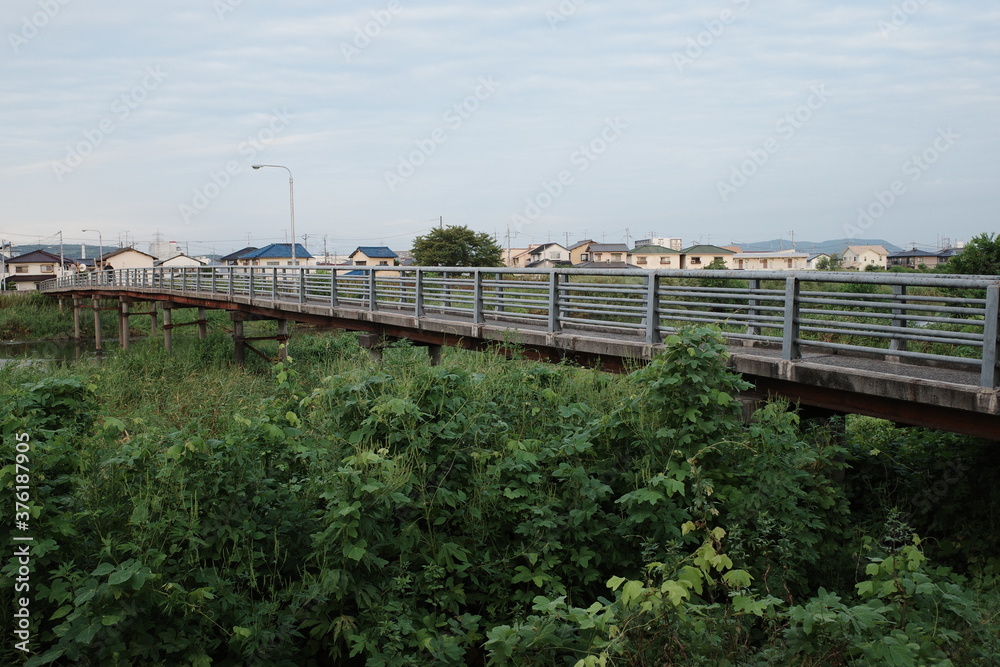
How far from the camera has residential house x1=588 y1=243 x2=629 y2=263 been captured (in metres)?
80.5

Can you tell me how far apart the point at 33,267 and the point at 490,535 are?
97716 millimetres

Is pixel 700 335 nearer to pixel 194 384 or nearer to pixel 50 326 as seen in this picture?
pixel 194 384

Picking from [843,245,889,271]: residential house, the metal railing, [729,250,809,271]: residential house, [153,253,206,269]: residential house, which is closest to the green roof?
[729,250,809,271]: residential house

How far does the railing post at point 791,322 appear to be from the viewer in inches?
268

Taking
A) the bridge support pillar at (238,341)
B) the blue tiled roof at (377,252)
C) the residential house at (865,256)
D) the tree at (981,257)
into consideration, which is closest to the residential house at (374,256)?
the blue tiled roof at (377,252)

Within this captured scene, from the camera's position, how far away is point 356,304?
1905cm

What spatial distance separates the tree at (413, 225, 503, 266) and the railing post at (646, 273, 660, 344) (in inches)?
1705

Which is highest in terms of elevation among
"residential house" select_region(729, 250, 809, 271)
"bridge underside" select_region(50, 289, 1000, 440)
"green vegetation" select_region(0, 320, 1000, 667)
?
"residential house" select_region(729, 250, 809, 271)

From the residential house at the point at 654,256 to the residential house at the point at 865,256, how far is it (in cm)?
2015

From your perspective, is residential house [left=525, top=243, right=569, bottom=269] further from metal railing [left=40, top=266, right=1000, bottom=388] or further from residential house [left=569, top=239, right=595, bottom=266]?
metal railing [left=40, top=266, right=1000, bottom=388]

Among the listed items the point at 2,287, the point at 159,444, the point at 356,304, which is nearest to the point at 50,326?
the point at 2,287

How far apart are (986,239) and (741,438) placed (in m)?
15.9

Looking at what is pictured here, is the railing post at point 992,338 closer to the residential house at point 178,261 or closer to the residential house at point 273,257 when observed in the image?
the residential house at point 273,257

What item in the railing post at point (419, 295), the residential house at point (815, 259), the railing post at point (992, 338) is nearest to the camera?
the railing post at point (992, 338)
